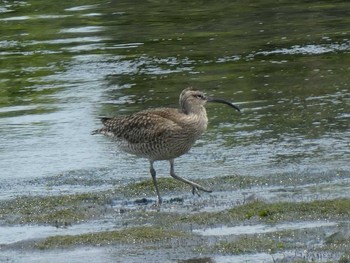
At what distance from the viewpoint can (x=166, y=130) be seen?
38.7ft

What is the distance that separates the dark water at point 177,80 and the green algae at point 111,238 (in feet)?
6.23

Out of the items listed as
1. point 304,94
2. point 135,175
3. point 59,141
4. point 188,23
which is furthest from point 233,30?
point 135,175

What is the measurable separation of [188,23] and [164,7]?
2.23 meters

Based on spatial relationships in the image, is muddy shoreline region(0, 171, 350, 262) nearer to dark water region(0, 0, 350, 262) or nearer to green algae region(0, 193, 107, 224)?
green algae region(0, 193, 107, 224)

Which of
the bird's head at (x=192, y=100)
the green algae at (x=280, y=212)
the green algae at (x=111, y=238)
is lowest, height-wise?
the green algae at (x=280, y=212)

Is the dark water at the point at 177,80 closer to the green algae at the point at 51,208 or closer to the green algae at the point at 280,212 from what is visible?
the green algae at the point at 51,208

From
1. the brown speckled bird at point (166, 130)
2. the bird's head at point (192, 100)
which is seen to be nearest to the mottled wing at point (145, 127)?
the brown speckled bird at point (166, 130)

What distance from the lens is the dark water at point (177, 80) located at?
42.1 feet

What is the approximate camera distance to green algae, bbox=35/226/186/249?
389 inches

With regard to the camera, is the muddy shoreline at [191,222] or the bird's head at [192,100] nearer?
the muddy shoreline at [191,222]

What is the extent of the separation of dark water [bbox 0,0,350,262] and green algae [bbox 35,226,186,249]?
190cm

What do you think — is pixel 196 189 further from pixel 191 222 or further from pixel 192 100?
pixel 191 222

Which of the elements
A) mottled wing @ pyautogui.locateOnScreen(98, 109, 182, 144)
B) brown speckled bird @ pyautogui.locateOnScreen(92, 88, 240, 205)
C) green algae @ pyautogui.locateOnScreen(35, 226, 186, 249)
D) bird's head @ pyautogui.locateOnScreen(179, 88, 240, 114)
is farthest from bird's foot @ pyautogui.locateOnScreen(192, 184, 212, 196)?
green algae @ pyautogui.locateOnScreen(35, 226, 186, 249)

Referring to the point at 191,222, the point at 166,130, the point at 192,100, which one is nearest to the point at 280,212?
the point at 191,222
